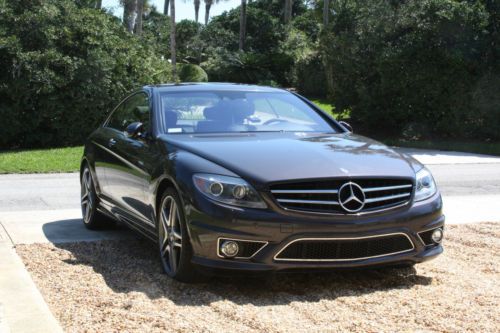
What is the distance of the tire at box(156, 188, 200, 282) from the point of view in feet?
18.6

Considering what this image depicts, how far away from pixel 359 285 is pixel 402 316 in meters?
0.86

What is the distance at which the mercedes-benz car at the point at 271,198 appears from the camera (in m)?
5.41

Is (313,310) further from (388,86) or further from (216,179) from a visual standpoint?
(388,86)

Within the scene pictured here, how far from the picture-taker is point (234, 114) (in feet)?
22.8

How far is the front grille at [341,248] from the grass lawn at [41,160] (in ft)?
33.7

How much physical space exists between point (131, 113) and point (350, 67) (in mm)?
16421

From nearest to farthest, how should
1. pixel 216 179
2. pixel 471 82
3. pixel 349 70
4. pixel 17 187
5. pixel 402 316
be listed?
pixel 402 316
pixel 216 179
pixel 17 187
pixel 471 82
pixel 349 70

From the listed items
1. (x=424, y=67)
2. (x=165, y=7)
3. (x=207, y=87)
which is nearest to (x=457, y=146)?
(x=424, y=67)

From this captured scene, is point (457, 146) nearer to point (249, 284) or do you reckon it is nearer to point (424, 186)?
point (424, 186)

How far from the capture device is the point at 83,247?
737 centimetres

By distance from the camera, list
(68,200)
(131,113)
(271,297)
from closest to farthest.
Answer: (271,297), (131,113), (68,200)

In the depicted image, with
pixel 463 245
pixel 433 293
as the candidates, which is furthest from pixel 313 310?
pixel 463 245

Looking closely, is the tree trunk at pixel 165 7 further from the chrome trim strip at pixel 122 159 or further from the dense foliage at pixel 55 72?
the chrome trim strip at pixel 122 159

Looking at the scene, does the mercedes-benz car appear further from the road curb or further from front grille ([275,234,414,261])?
the road curb
